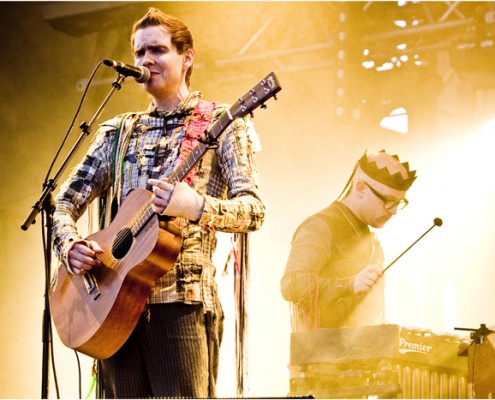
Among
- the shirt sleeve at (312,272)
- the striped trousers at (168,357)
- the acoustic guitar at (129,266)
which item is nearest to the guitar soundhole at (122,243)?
the acoustic guitar at (129,266)

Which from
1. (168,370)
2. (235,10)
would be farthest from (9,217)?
(168,370)

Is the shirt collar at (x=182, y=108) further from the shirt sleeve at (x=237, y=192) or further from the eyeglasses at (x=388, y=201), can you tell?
the eyeglasses at (x=388, y=201)

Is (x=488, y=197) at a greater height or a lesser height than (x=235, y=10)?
lesser

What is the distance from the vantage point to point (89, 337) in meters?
2.45

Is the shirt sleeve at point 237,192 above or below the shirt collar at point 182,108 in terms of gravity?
below

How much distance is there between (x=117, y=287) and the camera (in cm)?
244

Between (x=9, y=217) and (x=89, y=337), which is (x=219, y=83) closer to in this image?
(x=9, y=217)

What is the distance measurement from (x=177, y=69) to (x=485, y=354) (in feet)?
6.72

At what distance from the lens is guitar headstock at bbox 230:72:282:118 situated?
2.35m

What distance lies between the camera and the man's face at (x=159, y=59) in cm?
274

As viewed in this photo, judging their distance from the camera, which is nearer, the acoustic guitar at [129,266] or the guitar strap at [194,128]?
the acoustic guitar at [129,266]

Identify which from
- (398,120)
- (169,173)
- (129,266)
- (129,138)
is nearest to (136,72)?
(129,138)

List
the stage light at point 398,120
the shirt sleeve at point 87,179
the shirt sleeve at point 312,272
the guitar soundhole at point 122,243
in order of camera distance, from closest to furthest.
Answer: the guitar soundhole at point 122,243 → the shirt sleeve at point 87,179 → the shirt sleeve at point 312,272 → the stage light at point 398,120

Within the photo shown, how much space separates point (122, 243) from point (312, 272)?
2027 millimetres
